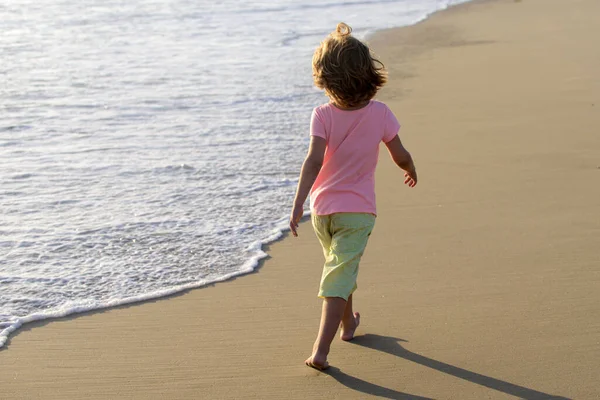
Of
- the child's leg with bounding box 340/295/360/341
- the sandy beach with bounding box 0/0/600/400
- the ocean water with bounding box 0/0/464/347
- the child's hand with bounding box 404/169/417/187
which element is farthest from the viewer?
the ocean water with bounding box 0/0/464/347

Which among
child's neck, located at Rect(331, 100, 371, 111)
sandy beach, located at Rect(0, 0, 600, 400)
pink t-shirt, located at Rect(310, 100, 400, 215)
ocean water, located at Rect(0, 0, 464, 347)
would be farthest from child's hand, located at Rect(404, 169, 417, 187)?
ocean water, located at Rect(0, 0, 464, 347)

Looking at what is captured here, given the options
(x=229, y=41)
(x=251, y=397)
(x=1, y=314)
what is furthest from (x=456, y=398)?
(x=229, y=41)

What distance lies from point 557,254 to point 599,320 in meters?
0.79

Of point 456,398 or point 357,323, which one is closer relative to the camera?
point 456,398

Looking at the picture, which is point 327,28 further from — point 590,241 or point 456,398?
point 456,398

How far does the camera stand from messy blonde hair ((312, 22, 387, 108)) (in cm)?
324

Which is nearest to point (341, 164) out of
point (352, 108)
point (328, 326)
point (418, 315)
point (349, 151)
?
point (349, 151)

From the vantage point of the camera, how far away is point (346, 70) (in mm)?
3227

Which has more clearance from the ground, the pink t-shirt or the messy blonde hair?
the messy blonde hair

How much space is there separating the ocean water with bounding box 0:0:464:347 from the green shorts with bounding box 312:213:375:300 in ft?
3.82

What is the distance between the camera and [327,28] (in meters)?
15.0

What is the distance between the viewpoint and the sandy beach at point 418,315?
132 inches

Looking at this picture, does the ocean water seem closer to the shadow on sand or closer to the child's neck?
the shadow on sand

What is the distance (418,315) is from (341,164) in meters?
0.90
